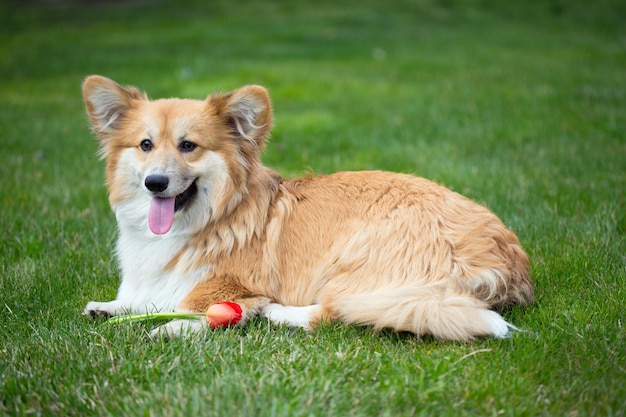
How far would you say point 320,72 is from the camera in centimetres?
1188

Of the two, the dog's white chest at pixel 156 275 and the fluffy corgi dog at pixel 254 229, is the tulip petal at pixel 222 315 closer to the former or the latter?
the fluffy corgi dog at pixel 254 229

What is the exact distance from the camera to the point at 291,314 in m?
3.44

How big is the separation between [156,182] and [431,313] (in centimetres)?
157

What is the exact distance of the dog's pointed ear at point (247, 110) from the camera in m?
3.62

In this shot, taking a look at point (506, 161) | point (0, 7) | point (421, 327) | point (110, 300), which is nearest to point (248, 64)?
point (506, 161)

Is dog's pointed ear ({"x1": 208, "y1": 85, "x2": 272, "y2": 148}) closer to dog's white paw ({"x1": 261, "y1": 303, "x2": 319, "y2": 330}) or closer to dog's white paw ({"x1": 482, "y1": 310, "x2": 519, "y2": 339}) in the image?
dog's white paw ({"x1": 261, "y1": 303, "x2": 319, "y2": 330})

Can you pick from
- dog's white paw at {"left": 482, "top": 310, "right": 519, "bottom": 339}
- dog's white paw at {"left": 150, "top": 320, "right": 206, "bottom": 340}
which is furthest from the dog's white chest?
dog's white paw at {"left": 482, "top": 310, "right": 519, "bottom": 339}

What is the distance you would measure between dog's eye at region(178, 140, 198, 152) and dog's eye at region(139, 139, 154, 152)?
0.17 m

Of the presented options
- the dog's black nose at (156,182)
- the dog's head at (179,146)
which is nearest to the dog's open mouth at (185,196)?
the dog's head at (179,146)

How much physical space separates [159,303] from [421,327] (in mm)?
1470

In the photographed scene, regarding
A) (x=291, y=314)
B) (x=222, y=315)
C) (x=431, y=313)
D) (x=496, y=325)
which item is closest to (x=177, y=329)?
(x=222, y=315)

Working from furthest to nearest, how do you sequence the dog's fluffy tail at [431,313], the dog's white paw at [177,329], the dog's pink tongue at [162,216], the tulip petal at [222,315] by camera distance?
the dog's pink tongue at [162,216], the tulip petal at [222,315], the dog's white paw at [177,329], the dog's fluffy tail at [431,313]

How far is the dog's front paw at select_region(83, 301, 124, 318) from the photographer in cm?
353

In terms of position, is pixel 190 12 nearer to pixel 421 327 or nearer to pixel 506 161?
pixel 506 161
